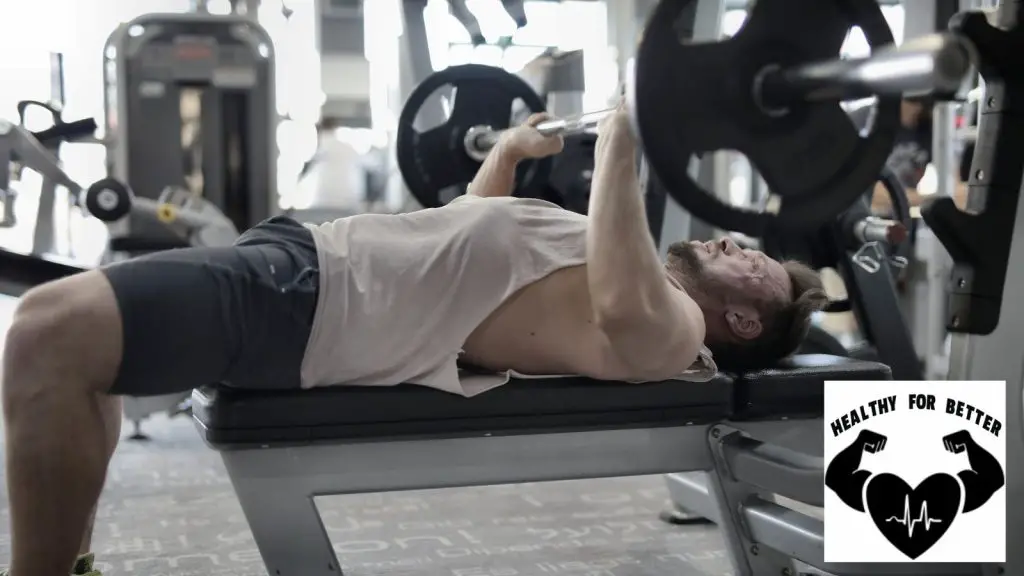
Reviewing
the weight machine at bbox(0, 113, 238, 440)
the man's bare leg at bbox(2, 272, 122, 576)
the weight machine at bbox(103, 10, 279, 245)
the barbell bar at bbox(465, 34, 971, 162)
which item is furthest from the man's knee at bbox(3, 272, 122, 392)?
the weight machine at bbox(103, 10, 279, 245)

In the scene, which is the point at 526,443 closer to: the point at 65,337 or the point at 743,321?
the point at 743,321

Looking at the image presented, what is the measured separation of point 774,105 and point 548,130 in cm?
93

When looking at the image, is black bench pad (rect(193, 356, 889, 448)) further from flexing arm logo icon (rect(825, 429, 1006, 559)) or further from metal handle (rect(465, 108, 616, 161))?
metal handle (rect(465, 108, 616, 161))

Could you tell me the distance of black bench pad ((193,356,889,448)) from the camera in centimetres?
162

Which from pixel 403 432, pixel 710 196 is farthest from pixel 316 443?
pixel 710 196

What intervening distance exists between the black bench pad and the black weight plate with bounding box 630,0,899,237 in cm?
62

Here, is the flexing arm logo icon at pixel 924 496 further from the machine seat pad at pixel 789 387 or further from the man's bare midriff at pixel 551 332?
the man's bare midriff at pixel 551 332

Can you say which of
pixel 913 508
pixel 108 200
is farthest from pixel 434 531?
pixel 108 200

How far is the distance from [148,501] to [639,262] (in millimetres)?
1750

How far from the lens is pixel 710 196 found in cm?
122

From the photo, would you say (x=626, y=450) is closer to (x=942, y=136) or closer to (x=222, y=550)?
(x=222, y=550)

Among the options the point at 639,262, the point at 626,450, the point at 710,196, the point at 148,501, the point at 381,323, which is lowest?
the point at 148,501

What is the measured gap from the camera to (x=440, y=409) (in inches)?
66.5

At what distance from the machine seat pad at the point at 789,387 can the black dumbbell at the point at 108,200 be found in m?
2.24
